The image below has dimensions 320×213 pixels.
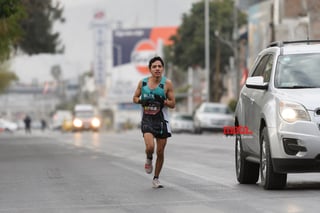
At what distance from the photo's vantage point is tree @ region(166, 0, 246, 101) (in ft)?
305

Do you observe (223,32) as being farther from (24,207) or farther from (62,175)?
(24,207)

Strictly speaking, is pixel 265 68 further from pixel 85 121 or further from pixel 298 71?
pixel 85 121

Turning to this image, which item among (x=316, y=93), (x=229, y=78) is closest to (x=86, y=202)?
(x=316, y=93)

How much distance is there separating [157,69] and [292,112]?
2.34 metres

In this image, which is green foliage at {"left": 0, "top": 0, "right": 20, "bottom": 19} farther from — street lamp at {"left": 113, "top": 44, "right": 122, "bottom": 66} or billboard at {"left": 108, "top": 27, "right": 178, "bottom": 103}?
billboard at {"left": 108, "top": 27, "right": 178, "bottom": 103}

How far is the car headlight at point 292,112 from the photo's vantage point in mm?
13656

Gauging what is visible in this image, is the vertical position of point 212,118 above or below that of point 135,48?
below

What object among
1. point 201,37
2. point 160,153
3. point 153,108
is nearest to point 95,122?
point 201,37

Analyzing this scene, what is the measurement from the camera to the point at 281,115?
13836 mm

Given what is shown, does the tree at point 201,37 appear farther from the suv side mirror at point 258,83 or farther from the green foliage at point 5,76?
Answer: the suv side mirror at point 258,83

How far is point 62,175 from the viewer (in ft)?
63.6

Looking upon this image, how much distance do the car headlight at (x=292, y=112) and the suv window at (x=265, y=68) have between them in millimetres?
1132

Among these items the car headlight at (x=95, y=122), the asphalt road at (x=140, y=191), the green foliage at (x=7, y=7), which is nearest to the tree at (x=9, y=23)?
the green foliage at (x=7, y=7)

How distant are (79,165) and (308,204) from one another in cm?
1139
